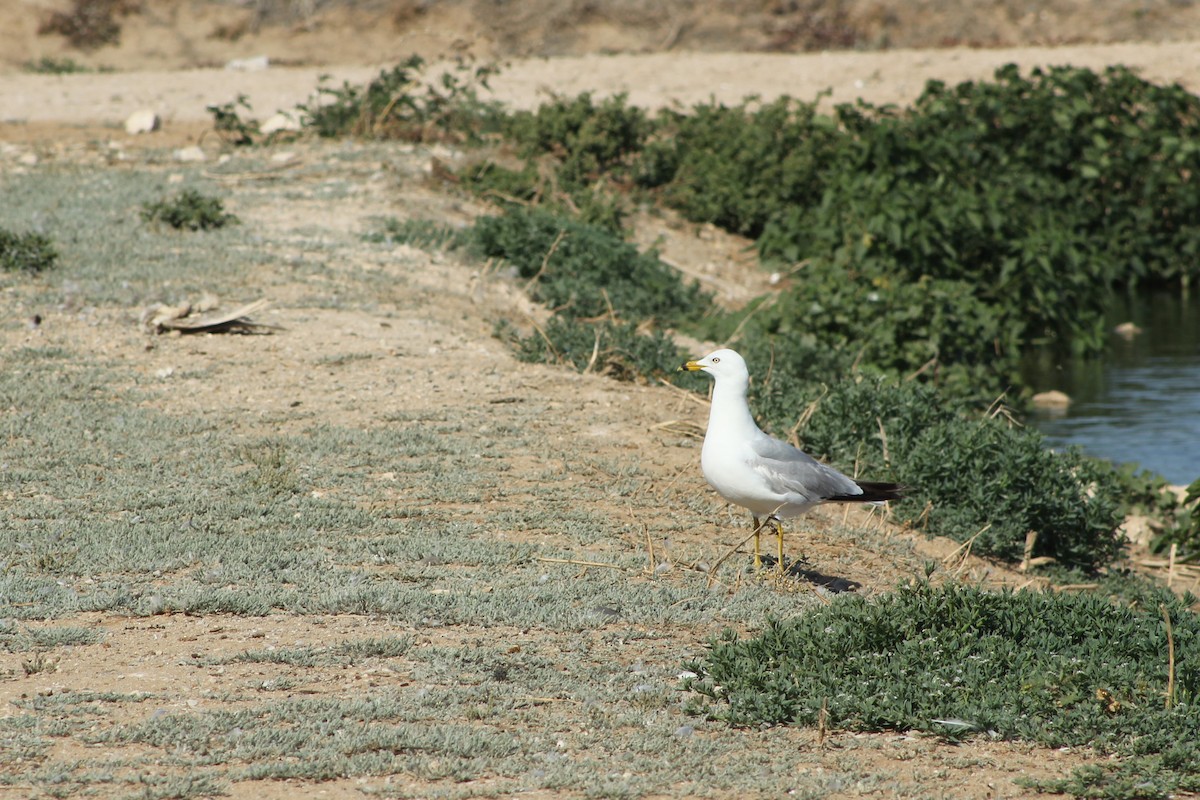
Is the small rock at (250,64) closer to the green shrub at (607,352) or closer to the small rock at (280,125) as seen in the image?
the small rock at (280,125)

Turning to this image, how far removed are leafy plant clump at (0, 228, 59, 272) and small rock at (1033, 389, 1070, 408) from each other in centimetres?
716

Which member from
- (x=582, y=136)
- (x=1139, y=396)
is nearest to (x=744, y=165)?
(x=582, y=136)

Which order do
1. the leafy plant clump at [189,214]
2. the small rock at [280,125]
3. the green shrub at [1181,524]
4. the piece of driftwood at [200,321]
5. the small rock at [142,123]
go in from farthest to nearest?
the small rock at [142,123]
the small rock at [280,125]
the leafy plant clump at [189,214]
the piece of driftwood at [200,321]
the green shrub at [1181,524]

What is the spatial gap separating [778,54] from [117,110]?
31.8ft

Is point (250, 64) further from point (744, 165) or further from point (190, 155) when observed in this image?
point (744, 165)

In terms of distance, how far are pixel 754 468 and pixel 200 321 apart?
4021mm

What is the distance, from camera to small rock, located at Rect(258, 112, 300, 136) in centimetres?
1341

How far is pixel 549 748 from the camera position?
3.74 m

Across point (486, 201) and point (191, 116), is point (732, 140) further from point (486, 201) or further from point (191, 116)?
point (191, 116)

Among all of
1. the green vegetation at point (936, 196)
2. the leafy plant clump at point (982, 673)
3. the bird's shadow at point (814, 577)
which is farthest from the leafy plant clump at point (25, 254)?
the leafy plant clump at point (982, 673)

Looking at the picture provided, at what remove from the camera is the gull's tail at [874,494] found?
5180 mm

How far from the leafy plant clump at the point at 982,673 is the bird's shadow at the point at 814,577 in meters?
0.69

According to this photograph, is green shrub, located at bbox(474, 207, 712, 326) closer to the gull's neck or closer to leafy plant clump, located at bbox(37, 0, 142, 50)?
the gull's neck

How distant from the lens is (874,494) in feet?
17.2
